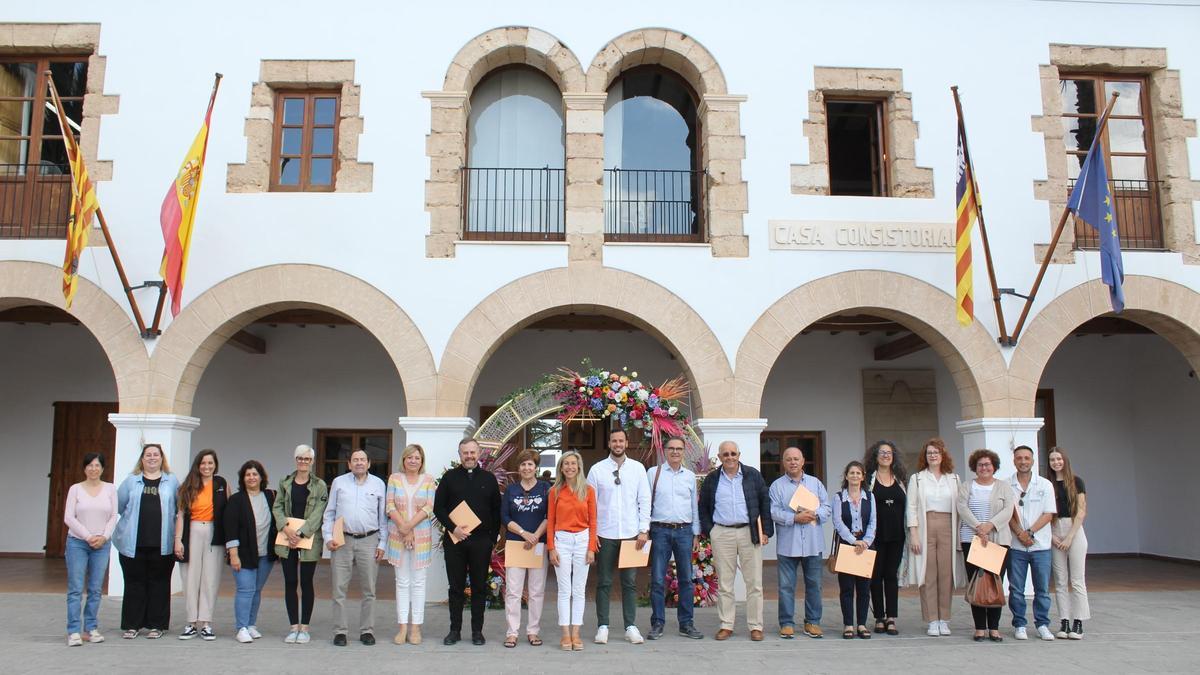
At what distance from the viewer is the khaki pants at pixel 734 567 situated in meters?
7.02

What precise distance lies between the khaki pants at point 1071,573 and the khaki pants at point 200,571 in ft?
21.8

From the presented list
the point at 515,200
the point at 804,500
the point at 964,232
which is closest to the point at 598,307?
the point at 515,200

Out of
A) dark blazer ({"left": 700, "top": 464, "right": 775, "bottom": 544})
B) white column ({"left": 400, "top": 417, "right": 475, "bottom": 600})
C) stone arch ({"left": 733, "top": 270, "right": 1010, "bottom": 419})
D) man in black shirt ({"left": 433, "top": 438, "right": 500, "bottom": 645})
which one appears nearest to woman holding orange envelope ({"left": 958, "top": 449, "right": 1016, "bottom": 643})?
dark blazer ({"left": 700, "top": 464, "right": 775, "bottom": 544})

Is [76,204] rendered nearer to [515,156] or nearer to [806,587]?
[515,156]

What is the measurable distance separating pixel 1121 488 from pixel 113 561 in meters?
12.6

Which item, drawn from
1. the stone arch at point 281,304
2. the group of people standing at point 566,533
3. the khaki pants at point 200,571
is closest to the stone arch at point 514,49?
the stone arch at point 281,304

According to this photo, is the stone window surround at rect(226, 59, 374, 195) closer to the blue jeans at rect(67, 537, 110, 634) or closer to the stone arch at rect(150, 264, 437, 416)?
the stone arch at rect(150, 264, 437, 416)

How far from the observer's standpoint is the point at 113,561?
28.5 feet

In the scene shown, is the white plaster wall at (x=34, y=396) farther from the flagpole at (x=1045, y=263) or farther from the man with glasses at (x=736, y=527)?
the flagpole at (x=1045, y=263)

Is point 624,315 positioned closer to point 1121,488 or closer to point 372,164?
point 372,164

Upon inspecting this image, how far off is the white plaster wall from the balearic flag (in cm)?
1059

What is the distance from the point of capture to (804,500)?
7055 mm

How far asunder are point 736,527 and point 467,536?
215 cm

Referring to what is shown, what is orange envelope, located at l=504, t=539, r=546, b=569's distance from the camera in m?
6.78
